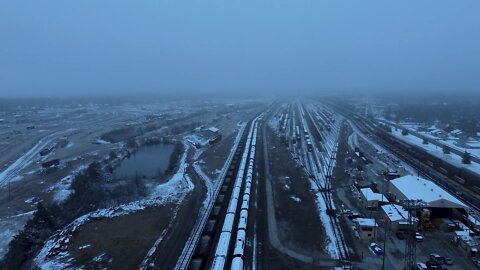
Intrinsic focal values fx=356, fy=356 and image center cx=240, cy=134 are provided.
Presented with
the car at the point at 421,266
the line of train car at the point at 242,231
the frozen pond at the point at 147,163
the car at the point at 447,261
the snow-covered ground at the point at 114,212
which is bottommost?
the car at the point at 447,261

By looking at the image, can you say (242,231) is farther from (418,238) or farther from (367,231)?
(418,238)

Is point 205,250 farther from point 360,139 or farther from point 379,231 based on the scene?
point 360,139

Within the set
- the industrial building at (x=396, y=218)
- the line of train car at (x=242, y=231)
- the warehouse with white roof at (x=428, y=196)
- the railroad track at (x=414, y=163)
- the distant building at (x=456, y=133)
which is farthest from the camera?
the distant building at (x=456, y=133)

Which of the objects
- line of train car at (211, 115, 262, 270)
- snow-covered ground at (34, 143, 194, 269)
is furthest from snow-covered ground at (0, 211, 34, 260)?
line of train car at (211, 115, 262, 270)

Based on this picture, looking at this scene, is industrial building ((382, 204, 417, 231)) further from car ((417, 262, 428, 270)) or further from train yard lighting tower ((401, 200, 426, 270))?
car ((417, 262, 428, 270))

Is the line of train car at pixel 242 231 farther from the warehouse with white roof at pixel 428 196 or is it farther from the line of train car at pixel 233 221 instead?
the warehouse with white roof at pixel 428 196

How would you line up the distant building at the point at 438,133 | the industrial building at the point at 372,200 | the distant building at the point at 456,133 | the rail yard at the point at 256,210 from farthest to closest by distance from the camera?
the distant building at the point at 456,133 → the distant building at the point at 438,133 → the industrial building at the point at 372,200 → the rail yard at the point at 256,210

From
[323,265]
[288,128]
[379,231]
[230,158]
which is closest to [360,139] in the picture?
[288,128]

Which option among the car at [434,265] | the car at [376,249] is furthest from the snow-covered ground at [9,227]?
the car at [434,265]
